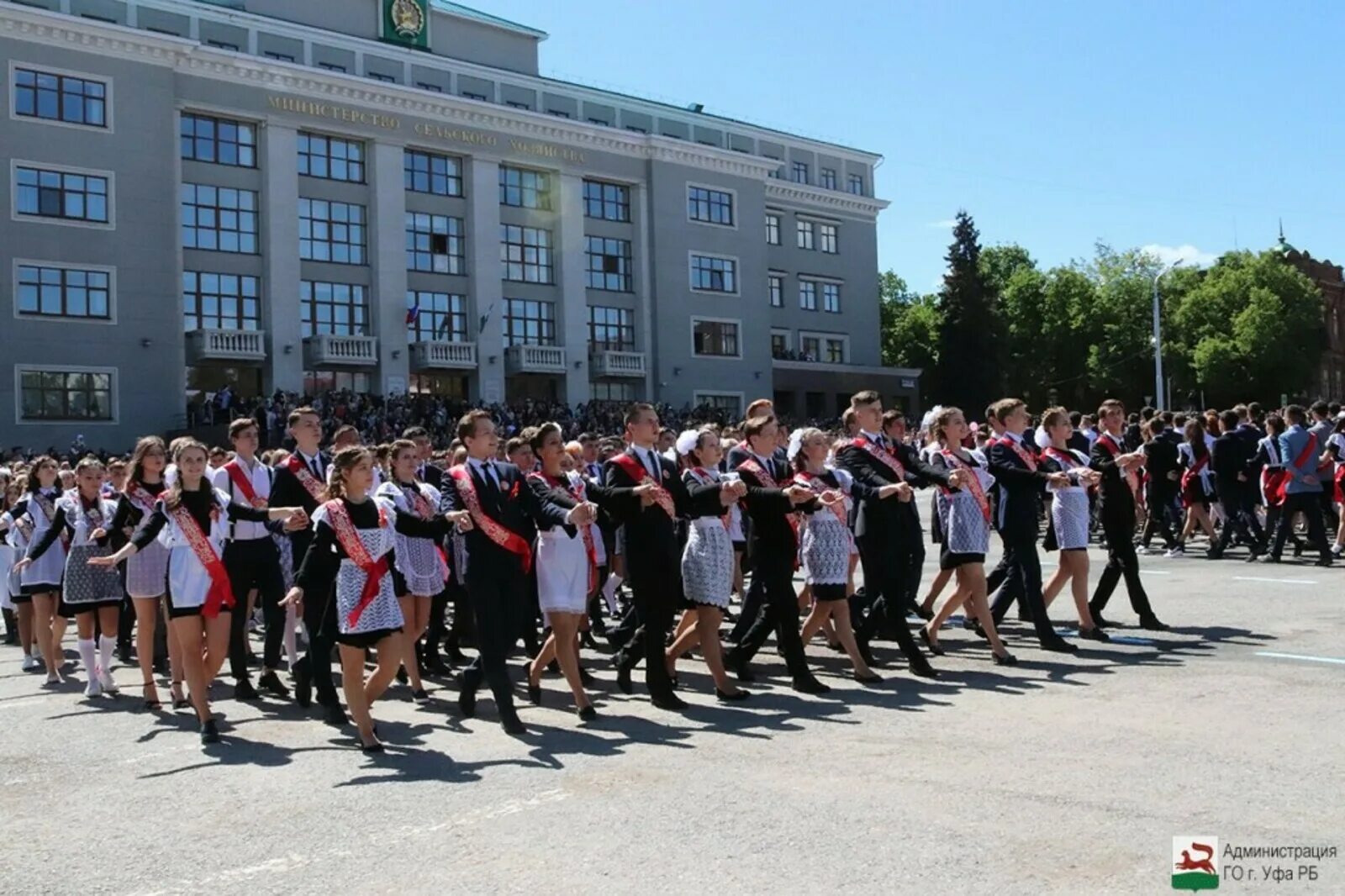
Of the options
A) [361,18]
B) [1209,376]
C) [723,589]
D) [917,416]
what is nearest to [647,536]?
[723,589]

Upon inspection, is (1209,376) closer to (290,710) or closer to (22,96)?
(22,96)

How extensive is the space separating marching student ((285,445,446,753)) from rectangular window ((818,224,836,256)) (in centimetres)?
5957

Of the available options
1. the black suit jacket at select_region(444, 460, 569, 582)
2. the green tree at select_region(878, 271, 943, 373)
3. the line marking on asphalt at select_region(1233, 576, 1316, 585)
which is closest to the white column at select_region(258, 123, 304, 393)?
the line marking on asphalt at select_region(1233, 576, 1316, 585)

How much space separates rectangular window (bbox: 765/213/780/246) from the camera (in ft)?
208

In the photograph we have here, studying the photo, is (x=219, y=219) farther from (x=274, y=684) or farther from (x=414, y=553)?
(x=274, y=684)

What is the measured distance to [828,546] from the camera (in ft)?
30.6

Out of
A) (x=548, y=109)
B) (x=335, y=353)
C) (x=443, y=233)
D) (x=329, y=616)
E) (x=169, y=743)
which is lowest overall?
(x=169, y=743)

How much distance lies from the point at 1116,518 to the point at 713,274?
47603 millimetres

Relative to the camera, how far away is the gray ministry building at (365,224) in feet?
129

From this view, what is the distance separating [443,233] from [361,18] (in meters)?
9.19

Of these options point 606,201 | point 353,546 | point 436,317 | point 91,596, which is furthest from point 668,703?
point 606,201

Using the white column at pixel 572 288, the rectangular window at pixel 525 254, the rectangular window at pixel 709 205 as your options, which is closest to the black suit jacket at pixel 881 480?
the rectangular window at pixel 525 254

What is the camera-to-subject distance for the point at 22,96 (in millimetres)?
38375

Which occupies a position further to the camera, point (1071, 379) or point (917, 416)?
point (1071, 379)
